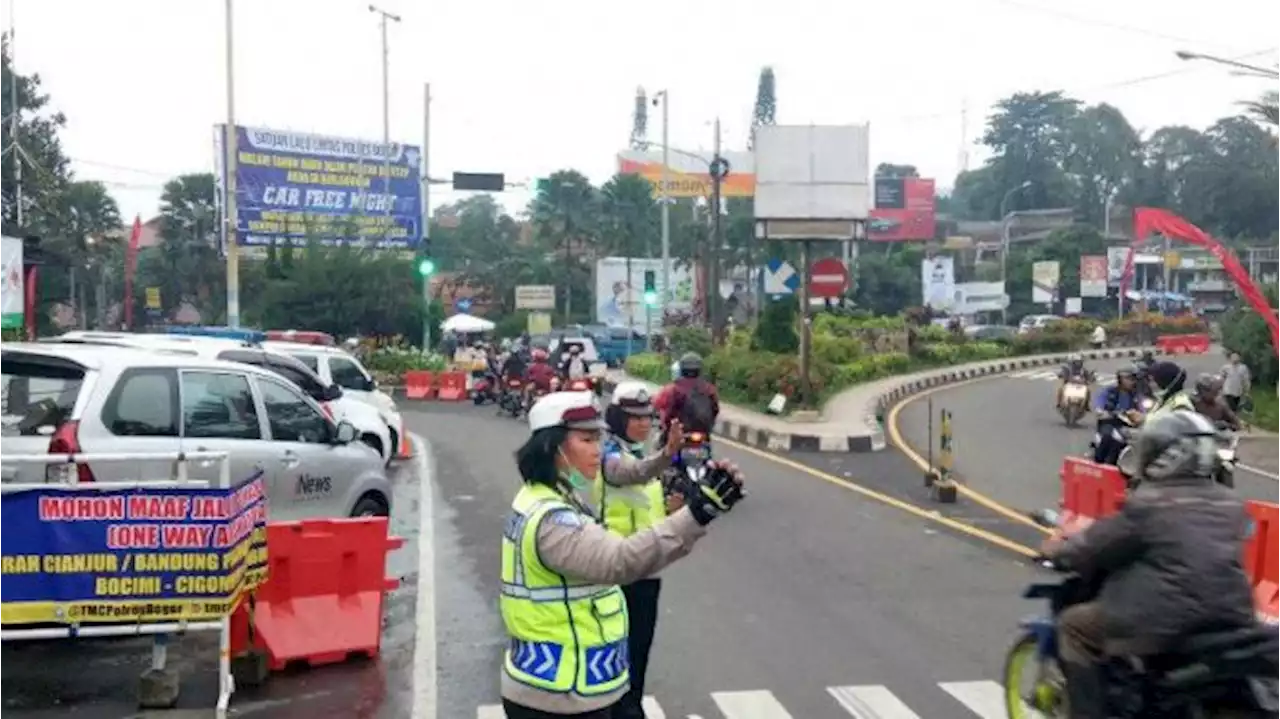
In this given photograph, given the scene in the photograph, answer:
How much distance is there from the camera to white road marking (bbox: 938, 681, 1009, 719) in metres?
7.57

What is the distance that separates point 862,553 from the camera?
1284 centimetres

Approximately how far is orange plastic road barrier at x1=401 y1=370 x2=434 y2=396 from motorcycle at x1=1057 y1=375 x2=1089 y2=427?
1740 cm

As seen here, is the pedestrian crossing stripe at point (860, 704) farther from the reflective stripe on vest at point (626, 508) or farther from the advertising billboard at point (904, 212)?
the advertising billboard at point (904, 212)

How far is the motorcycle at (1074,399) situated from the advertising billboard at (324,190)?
28.3m

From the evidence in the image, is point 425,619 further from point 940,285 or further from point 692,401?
point 940,285

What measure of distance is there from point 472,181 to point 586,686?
54.3 metres

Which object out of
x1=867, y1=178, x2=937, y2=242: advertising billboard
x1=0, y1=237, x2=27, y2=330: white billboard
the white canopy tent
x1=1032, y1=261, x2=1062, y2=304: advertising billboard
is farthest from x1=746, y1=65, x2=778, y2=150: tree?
x1=0, y1=237, x2=27, y2=330: white billboard

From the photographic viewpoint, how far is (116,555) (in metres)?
7.55

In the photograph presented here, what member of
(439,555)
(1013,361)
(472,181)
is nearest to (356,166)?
(472,181)

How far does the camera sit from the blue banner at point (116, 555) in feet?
24.6

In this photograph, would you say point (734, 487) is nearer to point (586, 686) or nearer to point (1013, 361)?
point (586, 686)

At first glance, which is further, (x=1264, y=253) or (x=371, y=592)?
(x=1264, y=253)

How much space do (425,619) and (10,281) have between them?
65.9ft

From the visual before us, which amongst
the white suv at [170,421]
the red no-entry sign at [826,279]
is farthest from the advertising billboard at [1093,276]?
the white suv at [170,421]
